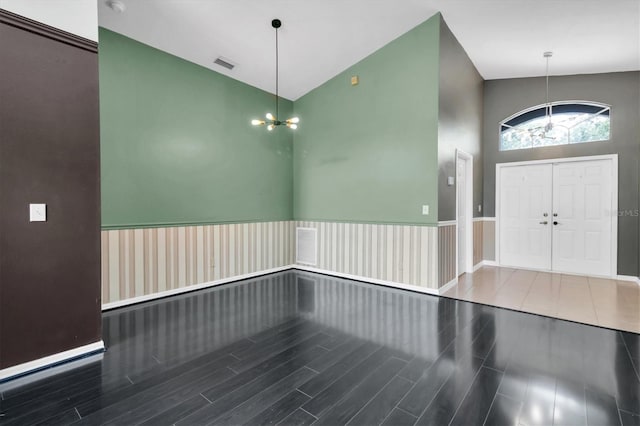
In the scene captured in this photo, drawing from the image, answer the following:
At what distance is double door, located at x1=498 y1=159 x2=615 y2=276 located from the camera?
5239mm

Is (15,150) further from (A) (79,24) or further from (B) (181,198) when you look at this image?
(B) (181,198)

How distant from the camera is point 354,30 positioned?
4301mm

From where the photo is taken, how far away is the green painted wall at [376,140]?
4.27 meters

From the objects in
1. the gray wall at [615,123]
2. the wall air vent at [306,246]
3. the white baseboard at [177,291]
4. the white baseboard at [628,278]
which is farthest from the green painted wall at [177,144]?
the white baseboard at [628,278]

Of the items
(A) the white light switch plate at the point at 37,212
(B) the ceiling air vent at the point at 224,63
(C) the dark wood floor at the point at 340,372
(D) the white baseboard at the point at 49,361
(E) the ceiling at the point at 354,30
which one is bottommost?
(C) the dark wood floor at the point at 340,372

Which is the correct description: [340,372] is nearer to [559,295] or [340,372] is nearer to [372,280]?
[372,280]

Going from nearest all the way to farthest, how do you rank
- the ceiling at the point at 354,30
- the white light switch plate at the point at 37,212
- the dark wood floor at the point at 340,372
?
the dark wood floor at the point at 340,372, the white light switch plate at the point at 37,212, the ceiling at the point at 354,30

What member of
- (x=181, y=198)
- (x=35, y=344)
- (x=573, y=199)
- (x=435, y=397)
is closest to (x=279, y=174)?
(x=181, y=198)

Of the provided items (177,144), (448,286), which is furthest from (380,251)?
(177,144)

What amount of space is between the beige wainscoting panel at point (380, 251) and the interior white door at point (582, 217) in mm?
3196

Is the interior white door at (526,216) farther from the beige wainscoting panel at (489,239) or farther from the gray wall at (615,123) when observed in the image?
the gray wall at (615,123)

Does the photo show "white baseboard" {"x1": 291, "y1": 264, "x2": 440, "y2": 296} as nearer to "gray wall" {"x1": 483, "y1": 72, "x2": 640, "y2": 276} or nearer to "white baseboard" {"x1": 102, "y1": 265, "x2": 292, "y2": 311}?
"white baseboard" {"x1": 102, "y1": 265, "x2": 292, "y2": 311}

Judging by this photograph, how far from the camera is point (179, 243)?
4.37m

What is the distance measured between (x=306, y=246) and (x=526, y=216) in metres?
4.38
